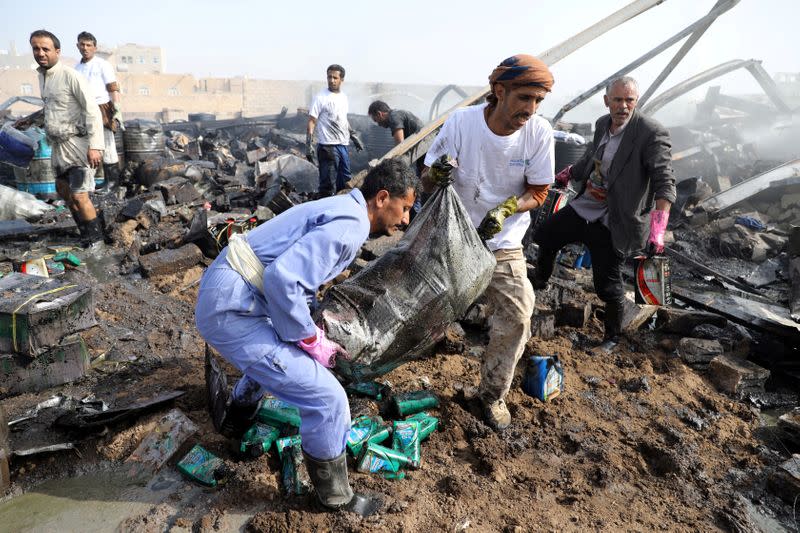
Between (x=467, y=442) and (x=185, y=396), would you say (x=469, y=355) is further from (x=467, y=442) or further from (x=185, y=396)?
(x=185, y=396)

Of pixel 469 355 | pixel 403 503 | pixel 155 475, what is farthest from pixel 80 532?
pixel 469 355

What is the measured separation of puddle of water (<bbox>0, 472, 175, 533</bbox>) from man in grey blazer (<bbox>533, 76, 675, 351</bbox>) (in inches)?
128

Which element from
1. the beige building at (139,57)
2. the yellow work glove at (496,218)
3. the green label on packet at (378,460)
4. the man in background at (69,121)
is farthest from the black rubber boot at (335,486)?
the beige building at (139,57)

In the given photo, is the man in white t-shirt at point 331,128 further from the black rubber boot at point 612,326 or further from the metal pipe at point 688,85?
the metal pipe at point 688,85

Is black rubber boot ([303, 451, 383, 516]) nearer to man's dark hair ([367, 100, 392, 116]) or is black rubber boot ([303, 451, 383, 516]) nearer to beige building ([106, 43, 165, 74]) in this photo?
man's dark hair ([367, 100, 392, 116])

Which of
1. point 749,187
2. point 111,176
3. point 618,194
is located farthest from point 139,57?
point 618,194

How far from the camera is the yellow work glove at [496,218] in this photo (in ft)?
8.38

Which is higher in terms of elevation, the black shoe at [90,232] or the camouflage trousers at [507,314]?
the camouflage trousers at [507,314]

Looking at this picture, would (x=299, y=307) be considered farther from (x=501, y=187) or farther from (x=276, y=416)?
(x=501, y=187)

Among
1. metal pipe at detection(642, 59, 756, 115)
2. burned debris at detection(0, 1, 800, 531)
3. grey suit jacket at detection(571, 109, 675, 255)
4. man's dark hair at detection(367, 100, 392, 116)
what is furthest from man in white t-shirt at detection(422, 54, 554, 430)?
metal pipe at detection(642, 59, 756, 115)

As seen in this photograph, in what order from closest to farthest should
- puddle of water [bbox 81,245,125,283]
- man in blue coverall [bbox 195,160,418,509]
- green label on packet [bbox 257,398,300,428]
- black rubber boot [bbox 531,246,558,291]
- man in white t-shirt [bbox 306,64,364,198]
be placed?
man in blue coverall [bbox 195,160,418,509]
green label on packet [bbox 257,398,300,428]
black rubber boot [bbox 531,246,558,291]
puddle of water [bbox 81,245,125,283]
man in white t-shirt [bbox 306,64,364,198]

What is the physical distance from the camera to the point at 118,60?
146 ft

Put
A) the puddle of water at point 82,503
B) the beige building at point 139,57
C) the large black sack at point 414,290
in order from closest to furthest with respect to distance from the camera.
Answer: the puddle of water at point 82,503, the large black sack at point 414,290, the beige building at point 139,57

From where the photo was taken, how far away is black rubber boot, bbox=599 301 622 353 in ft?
13.1
